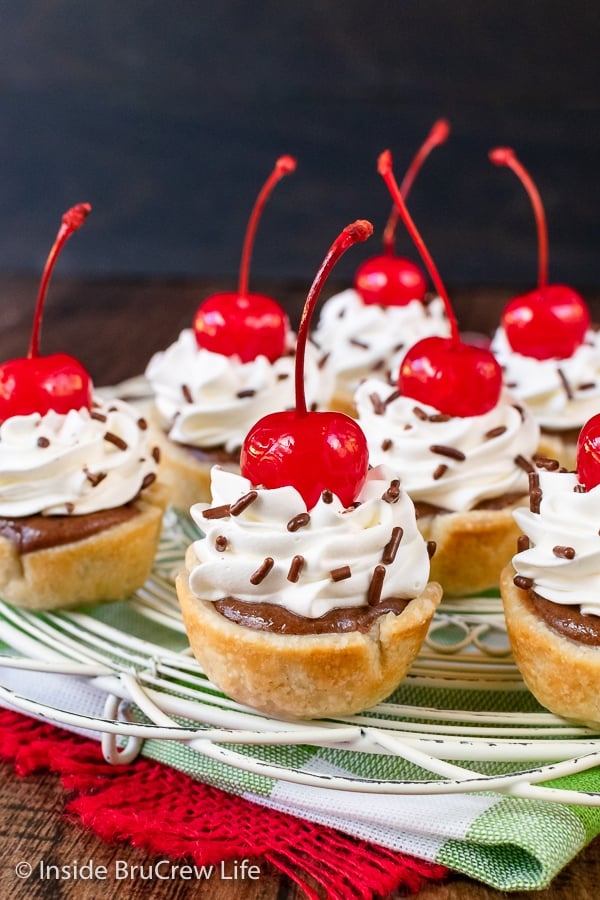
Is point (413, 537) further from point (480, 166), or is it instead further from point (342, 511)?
point (480, 166)

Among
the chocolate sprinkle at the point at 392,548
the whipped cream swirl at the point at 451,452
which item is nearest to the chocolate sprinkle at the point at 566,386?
the whipped cream swirl at the point at 451,452

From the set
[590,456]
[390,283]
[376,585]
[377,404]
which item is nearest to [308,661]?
[376,585]

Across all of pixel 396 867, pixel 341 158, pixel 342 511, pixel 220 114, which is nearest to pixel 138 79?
pixel 220 114

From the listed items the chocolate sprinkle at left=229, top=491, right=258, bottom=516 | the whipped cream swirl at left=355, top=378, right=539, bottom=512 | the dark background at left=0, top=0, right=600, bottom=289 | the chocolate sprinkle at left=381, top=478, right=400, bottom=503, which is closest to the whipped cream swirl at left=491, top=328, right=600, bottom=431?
the whipped cream swirl at left=355, top=378, right=539, bottom=512

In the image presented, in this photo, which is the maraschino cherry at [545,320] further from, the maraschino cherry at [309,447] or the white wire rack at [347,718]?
the maraschino cherry at [309,447]

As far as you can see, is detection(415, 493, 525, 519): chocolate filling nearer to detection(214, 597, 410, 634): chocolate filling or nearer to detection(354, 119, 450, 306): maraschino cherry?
detection(214, 597, 410, 634): chocolate filling

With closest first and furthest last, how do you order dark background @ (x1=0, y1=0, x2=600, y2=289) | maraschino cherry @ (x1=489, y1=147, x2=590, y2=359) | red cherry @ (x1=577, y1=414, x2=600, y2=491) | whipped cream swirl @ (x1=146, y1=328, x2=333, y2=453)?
red cherry @ (x1=577, y1=414, x2=600, y2=491)
whipped cream swirl @ (x1=146, y1=328, x2=333, y2=453)
maraschino cherry @ (x1=489, y1=147, x2=590, y2=359)
dark background @ (x1=0, y1=0, x2=600, y2=289)
